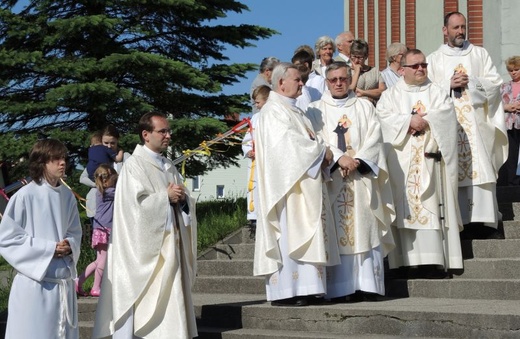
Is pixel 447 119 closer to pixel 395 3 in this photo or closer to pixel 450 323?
pixel 450 323

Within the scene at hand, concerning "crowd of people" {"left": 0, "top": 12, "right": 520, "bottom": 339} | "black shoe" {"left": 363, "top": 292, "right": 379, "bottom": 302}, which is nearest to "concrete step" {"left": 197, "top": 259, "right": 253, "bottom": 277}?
"crowd of people" {"left": 0, "top": 12, "right": 520, "bottom": 339}

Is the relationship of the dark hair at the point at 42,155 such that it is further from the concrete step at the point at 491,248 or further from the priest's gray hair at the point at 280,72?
the concrete step at the point at 491,248

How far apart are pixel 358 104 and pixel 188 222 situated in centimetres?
214

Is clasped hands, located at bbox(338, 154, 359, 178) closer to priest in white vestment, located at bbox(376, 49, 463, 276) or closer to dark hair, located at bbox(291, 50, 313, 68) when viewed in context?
priest in white vestment, located at bbox(376, 49, 463, 276)

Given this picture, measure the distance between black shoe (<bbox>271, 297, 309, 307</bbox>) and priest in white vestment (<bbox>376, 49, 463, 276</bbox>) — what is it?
Answer: 124 centimetres

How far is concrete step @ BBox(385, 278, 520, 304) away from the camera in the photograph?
34.5 feet

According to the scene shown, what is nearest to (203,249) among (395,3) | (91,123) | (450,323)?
(450,323)

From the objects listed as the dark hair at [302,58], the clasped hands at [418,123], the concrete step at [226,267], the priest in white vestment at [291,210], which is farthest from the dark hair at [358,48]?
the concrete step at [226,267]

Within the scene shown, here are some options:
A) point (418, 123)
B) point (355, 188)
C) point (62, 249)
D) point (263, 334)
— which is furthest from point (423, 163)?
point (62, 249)

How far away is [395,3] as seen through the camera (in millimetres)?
24938

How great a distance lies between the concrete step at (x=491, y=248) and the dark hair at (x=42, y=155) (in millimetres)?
4417

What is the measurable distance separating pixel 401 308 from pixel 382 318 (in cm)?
20

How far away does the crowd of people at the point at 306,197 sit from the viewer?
9.09m

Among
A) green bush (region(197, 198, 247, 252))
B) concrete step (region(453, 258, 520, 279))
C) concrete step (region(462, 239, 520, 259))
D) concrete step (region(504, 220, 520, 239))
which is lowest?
concrete step (region(453, 258, 520, 279))
